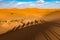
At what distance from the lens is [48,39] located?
903cm

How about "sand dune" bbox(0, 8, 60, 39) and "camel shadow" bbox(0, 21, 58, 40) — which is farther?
"sand dune" bbox(0, 8, 60, 39)

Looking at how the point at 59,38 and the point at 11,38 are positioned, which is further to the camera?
the point at 11,38

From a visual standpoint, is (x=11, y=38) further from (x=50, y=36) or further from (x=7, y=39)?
(x=50, y=36)

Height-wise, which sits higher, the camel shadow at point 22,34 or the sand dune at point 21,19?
the camel shadow at point 22,34

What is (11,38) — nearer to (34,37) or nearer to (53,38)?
(34,37)

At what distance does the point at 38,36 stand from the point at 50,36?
2.08 feet

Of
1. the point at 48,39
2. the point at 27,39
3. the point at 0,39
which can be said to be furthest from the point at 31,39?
the point at 0,39

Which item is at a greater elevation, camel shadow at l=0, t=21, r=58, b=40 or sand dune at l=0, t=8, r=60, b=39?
camel shadow at l=0, t=21, r=58, b=40

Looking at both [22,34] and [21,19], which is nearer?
[22,34]

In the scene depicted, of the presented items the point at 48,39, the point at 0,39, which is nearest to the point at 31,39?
the point at 48,39

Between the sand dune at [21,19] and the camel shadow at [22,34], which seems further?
the sand dune at [21,19]

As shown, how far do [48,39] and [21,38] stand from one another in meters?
1.48

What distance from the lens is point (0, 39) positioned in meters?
9.91

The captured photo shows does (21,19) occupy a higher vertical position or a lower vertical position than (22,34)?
lower
